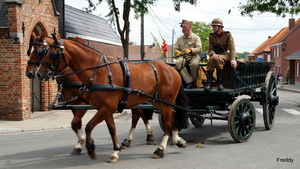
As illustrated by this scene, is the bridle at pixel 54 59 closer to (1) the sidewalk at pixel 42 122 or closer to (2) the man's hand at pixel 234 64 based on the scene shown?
(2) the man's hand at pixel 234 64

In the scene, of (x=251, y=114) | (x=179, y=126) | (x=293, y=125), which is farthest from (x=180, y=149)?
(x=293, y=125)

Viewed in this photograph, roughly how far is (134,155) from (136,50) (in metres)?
90.2

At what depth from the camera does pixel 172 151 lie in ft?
23.6

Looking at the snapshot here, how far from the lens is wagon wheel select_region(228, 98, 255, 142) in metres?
7.51

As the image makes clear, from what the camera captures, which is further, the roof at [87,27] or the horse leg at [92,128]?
the roof at [87,27]

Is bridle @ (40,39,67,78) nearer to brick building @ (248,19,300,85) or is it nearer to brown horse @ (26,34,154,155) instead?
brown horse @ (26,34,154,155)

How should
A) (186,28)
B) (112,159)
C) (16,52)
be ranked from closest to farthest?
(112,159) < (186,28) < (16,52)

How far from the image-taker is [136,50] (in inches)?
3792

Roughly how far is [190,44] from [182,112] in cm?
169

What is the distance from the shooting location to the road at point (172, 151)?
6133mm

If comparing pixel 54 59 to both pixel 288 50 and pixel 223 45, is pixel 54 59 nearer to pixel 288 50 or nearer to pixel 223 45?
pixel 223 45

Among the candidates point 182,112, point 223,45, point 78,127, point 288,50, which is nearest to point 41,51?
point 78,127

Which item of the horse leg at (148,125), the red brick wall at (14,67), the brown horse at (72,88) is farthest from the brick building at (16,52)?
the horse leg at (148,125)

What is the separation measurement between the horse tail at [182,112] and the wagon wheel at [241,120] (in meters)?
0.97
